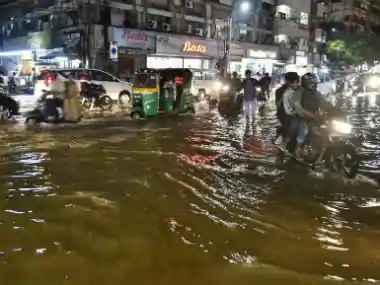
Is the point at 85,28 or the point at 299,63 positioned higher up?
the point at 85,28

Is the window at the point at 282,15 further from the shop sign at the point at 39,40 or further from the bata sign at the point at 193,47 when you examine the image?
the shop sign at the point at 39,40

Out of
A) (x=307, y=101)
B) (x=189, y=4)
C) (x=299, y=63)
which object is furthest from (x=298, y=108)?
(x=299, y=63)

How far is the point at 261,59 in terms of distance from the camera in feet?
140

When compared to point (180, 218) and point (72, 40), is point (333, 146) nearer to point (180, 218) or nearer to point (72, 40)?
point (180, 218)

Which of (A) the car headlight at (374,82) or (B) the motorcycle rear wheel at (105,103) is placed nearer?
(B) the motorcycle rear wheel at (105,103)

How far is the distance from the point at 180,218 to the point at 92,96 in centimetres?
1367

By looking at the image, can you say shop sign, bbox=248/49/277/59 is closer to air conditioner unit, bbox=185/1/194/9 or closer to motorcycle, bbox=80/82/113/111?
air conditioner unit, bbox=185/1/194/9

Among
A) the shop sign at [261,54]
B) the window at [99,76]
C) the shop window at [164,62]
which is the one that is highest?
the shop sign at [261,54]

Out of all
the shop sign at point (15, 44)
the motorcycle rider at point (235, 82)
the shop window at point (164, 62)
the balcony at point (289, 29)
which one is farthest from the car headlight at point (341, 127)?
the balcony at point (289, 29)

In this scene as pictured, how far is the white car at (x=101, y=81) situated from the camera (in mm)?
19250

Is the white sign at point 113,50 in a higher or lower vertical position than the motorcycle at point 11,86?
higher

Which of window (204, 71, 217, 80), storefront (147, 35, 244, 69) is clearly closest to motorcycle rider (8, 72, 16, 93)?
storefront (147, 35, 244, 69)

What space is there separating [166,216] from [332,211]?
2.10 meters

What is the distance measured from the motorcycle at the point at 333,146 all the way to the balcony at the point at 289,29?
129ft
